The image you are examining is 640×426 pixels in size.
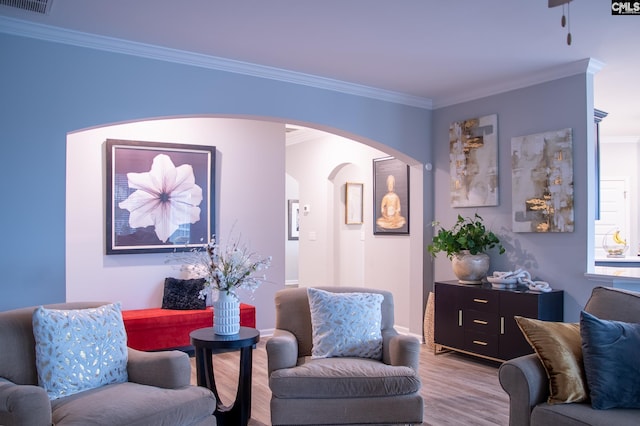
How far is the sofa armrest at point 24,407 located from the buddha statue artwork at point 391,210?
4371 millimetres

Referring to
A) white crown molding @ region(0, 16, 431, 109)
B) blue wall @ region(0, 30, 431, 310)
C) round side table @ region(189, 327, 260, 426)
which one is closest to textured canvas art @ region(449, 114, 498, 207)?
white crown molding @ region(0, 16, 431, 109)

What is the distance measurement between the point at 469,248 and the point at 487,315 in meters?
0.64

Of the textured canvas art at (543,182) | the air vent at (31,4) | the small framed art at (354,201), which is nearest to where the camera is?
the air vent at (31,4)

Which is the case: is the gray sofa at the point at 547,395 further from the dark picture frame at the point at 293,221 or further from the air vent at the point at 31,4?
the dark picture frame at the point at 293,221

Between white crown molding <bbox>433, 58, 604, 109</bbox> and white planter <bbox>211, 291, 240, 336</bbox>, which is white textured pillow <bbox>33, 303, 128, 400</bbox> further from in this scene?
white crown molding <bbox>433, 58, 604, 109</bbox>

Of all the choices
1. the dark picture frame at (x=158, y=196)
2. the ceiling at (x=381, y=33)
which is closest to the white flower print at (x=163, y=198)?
the dark picture frame at (x=158, y=196)

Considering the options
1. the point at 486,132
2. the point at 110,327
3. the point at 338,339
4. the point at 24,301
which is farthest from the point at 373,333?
the point at 486,132

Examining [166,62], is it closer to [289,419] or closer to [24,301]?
[24,301]

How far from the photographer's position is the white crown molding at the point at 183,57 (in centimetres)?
348

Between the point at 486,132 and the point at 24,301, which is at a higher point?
the point at 486,132

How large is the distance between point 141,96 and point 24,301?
64.0 inches

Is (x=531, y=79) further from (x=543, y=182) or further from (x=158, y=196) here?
(x=158, y=196)

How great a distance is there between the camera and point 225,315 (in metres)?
3.22

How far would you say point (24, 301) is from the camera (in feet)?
11.4
